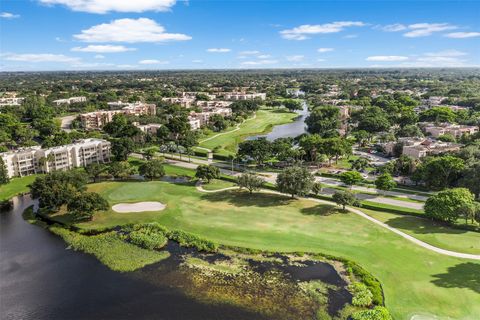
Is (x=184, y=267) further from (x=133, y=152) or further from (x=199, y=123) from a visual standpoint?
(x=199, y=123)

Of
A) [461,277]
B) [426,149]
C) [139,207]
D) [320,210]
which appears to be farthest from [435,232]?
[139,207]

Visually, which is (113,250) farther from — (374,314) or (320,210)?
(374,314)

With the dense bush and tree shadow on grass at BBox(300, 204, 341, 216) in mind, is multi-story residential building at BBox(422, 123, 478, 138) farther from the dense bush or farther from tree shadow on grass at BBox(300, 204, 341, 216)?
the dense bush

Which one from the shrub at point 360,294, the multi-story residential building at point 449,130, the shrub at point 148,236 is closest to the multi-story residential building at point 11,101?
the shrub at point 148,236

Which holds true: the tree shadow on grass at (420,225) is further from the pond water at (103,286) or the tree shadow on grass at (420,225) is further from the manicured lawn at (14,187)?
the manicured lawn at (14,187)

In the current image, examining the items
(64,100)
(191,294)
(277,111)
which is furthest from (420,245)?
(64,100)

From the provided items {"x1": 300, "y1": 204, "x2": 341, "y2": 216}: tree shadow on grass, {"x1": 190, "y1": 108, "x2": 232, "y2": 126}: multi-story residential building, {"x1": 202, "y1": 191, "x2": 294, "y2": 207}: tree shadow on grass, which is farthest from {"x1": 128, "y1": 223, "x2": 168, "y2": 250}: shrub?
{"x1": 190, "y1": 108, "x2": 232, "y2": 126}: multi-story residential building
